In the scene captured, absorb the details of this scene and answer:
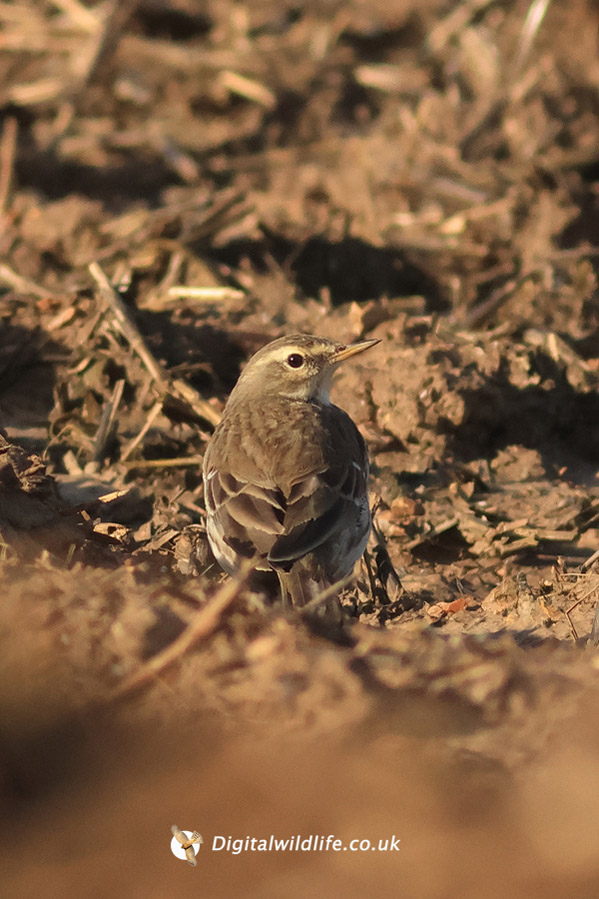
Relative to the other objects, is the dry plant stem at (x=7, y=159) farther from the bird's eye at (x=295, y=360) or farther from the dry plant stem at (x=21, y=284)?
the bird's eye at (x=295, y=360)

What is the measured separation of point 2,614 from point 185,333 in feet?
13.1

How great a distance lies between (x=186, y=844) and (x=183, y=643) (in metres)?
0.76

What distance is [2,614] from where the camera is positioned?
14.1ft

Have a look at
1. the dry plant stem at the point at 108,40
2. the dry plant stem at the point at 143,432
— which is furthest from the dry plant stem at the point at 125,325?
the dry plant stem at the point at 108,40

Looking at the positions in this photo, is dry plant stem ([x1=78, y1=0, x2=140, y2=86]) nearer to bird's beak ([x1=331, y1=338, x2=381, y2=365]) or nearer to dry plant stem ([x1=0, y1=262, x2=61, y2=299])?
dry plant stem ([x1=0, y1=262, x2=61, y2=299])

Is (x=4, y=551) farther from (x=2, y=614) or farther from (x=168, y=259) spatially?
(x=168, y=259)

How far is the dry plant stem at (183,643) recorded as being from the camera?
402 cm

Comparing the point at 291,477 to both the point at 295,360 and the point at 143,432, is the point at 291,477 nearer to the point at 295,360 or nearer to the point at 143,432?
the point at 295,360

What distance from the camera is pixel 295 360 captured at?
264 inches

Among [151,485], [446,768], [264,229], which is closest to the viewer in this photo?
[446,768]

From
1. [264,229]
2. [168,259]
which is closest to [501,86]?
[264,229]

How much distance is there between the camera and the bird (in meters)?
5.32

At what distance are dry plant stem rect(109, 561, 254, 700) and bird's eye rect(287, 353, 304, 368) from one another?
2547mm

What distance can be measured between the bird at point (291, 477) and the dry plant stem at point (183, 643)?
0.88m
